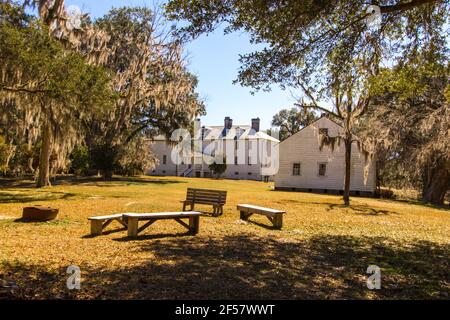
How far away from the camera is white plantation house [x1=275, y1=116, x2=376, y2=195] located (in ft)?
107

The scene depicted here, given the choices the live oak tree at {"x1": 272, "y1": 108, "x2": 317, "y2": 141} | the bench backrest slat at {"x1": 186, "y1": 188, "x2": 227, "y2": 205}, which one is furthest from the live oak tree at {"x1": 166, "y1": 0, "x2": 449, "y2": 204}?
the live oak tree at {"x1": 272, "y1": 108, "x2": 317, "y2": 141}

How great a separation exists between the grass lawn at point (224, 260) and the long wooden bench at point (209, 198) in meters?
1.38

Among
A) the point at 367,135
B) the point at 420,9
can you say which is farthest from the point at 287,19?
the point at 367,135

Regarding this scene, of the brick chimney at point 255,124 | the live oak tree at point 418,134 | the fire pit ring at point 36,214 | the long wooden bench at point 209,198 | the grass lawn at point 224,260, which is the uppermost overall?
the brick chimney at point 255,124

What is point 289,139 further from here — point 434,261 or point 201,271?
point 201,271

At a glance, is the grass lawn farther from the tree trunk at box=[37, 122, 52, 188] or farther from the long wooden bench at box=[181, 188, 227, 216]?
the tree trunk at box=[37, 122, 52, 188]

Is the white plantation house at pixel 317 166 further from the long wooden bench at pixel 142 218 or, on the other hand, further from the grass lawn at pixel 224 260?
the long wooden bench at pixel 142 218

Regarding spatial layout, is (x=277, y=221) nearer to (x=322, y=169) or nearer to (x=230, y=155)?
(x=322, y=169)

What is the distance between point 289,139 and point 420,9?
25980 mm

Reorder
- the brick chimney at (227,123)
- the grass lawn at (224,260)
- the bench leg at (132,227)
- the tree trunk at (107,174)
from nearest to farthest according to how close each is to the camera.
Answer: the grass lawn at (224,260)
the bench leg at (132,227)
the tree trunk at (107,174)
the brick chimney at (227,123)

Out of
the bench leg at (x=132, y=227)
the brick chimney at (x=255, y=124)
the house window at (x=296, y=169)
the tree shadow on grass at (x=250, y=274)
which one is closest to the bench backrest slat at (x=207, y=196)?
the tree shadow on grass at (x=250, y=274)

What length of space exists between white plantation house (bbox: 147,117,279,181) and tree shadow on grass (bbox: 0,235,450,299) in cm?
4530

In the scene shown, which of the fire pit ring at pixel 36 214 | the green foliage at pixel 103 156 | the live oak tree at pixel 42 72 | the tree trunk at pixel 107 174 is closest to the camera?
the fire pit ring at pixel 36 214

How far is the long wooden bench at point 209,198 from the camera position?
45.9 feet
